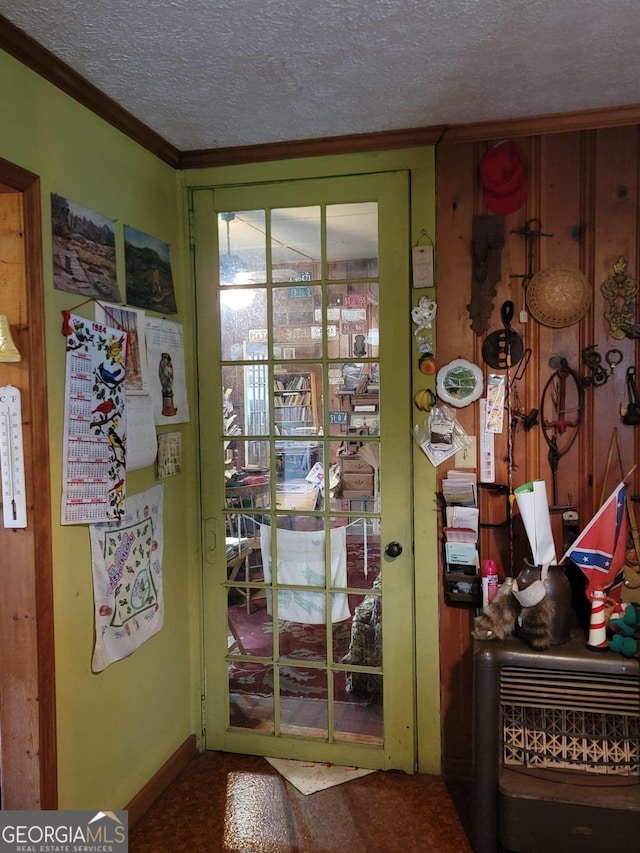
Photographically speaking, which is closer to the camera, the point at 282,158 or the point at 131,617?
the point at 131,617

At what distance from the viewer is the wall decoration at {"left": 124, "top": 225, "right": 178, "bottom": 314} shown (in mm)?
2283

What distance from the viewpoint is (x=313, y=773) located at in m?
2.52

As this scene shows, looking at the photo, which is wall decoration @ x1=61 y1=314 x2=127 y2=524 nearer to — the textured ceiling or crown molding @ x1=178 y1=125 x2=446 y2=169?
the textured ceiling

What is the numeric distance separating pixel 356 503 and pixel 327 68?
155 cm

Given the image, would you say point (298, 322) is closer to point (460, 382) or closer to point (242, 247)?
point (242, 247)

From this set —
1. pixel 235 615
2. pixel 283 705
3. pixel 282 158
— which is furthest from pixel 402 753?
pixel 282 158

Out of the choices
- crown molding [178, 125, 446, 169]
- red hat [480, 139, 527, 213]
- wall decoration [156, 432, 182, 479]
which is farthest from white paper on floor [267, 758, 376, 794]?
crown molding [178, 125, 446, 169]

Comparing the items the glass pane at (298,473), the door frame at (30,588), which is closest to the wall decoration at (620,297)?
the glass pane at (298,473)

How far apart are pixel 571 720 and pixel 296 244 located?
6.56ft

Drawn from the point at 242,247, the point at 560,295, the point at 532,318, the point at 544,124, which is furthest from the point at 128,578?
the point at 544,124

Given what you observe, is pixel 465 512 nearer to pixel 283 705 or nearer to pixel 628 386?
pixel 628 386

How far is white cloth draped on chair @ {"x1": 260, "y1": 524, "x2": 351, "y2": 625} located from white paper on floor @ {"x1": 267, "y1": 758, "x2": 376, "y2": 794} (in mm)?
579

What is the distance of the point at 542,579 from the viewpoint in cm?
205

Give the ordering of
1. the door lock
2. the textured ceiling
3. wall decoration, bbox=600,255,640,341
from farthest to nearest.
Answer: the door lock < wall decoration, bbox=600,255,640,341 < the textured ceiling
